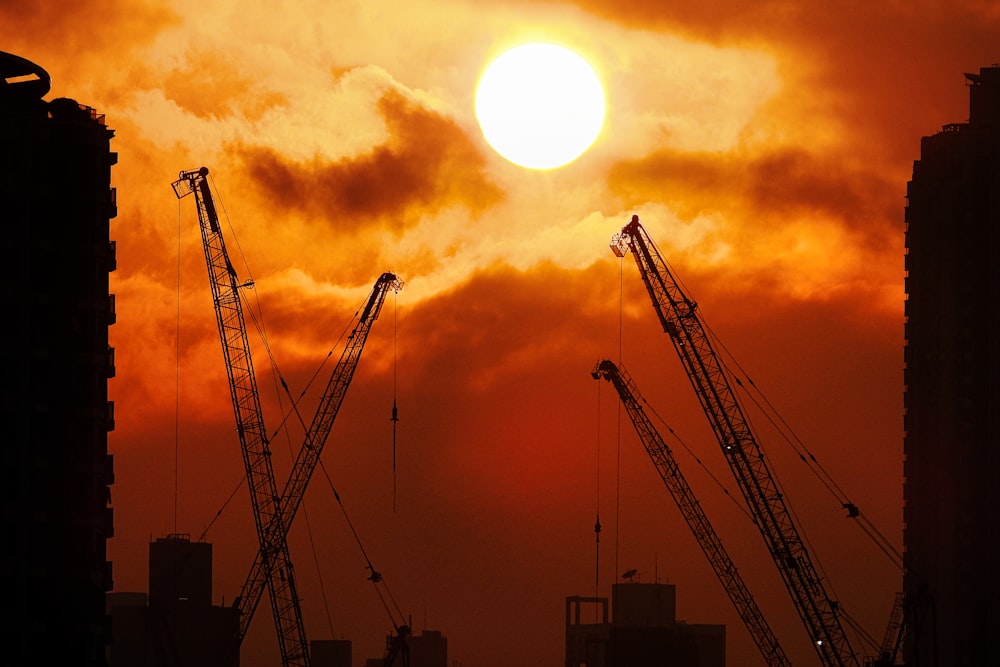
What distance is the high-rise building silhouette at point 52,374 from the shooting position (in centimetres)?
16000

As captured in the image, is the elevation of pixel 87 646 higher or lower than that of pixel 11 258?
lower

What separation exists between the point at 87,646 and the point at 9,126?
127 feet

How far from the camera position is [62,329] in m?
166

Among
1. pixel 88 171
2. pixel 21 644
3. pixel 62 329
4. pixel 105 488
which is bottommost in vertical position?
pixel 21 644

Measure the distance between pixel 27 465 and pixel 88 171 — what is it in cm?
2345

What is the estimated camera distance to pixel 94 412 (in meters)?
167

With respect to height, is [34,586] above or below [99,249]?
below

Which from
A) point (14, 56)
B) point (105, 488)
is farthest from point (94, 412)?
point (14, 56)

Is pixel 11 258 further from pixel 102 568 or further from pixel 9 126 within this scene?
pixel 102 568

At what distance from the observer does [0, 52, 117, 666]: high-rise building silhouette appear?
16000 centimetres

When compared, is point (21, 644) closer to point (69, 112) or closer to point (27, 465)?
point (27, 465)

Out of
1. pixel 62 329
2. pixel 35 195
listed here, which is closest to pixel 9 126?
pixel 35 195

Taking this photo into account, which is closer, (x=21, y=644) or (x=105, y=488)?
(x=21, y=644)

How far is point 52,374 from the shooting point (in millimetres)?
165125
